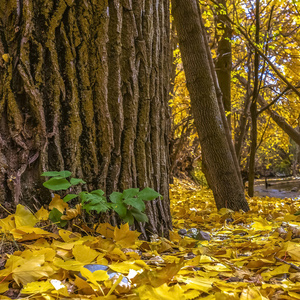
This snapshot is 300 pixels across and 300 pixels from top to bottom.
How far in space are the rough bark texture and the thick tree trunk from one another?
1.54 m

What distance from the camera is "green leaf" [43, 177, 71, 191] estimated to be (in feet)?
4.28

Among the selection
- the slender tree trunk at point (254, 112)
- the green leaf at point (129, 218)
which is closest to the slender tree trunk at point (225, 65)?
the slender tree trunk at point (254, 112)

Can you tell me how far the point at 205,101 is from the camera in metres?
3.26

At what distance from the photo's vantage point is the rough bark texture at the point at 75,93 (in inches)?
57.4

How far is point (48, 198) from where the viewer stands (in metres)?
1.50

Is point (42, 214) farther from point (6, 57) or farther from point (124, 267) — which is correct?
point (6, 57)

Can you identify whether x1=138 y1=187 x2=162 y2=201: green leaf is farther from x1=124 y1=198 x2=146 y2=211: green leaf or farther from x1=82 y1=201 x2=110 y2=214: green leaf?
x1=82 y1=201 x2=110 y2=214: green leaf

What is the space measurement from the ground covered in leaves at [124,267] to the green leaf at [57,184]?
161 mm

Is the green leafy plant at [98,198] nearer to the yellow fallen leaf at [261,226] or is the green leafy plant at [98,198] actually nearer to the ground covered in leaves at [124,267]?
the ground covered in leaves at [124,267]

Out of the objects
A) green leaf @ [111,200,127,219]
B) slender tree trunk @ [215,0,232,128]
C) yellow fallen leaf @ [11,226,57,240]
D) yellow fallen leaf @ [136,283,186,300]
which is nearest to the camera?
yellow fallen leaf @ [136,283,186,300]

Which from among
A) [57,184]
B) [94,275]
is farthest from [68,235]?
[94,275]

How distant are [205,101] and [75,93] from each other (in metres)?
2.00

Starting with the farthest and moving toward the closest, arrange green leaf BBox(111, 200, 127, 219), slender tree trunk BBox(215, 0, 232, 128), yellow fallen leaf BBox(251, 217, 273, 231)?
1. slender tree trunk BBox(215, 0, 232, 128)
2. yellow fallen leaf BBox(251, 217, 273, 231)
3. green leaf BBox(111, 200, 127, 219)

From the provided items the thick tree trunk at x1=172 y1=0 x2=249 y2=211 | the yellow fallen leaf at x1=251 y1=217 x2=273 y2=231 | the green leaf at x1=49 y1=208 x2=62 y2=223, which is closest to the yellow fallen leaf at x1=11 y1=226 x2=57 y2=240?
the green leaf at x1=49 y1=208 x2=62 y2=223
